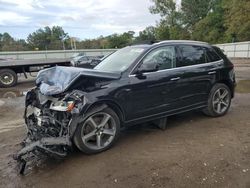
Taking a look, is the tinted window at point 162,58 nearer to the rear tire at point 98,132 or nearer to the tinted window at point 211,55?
the tinted window at point 211,55

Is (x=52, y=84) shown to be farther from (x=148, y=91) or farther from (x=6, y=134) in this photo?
(x=6, y=134)

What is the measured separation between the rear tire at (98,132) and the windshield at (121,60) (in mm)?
918

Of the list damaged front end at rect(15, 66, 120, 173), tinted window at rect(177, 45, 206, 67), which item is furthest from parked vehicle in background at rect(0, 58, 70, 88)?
tinted window at rect(177, 45, 206, 67)

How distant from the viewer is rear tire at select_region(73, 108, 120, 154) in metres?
4.29

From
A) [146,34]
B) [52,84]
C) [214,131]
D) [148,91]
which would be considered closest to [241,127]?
[214,131]

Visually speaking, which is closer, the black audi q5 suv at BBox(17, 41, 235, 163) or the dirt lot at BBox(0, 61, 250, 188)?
the dirt lot at BBox(0, 61, 250, 188)

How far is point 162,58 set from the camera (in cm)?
534

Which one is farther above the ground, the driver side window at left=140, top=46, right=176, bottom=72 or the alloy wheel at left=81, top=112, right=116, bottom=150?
the driver side window at left=140, top=46, right=176, bottom=72

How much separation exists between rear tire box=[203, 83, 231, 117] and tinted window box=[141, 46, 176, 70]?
4.33ft

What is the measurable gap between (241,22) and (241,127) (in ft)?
101

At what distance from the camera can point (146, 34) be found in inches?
3275

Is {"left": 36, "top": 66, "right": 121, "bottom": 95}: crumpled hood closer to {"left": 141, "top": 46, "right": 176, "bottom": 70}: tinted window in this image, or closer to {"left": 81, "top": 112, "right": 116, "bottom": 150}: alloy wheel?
{"left": 81, "top": 112, "right": 116, "bottom": 150}: alloy wheel

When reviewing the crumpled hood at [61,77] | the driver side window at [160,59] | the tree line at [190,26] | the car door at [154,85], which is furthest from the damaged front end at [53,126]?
the tree line at [190,26]

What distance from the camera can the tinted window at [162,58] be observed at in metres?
5.14
